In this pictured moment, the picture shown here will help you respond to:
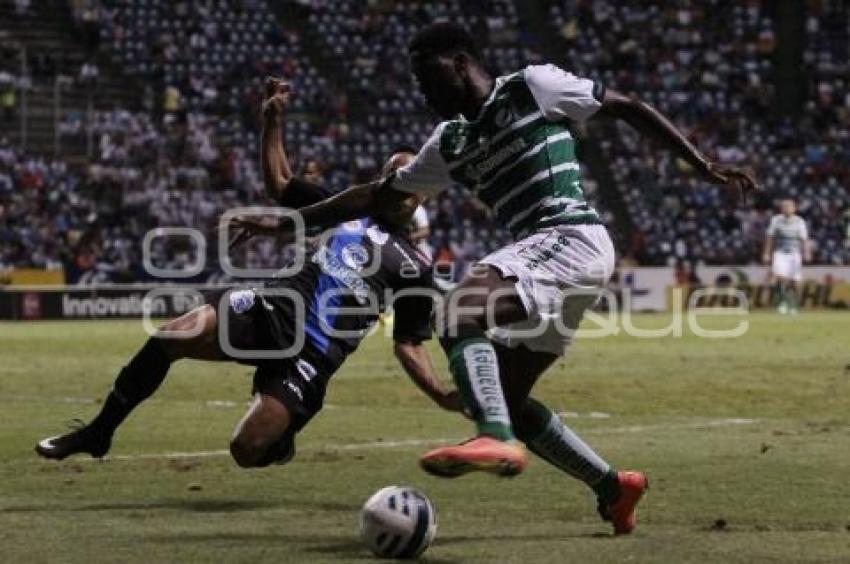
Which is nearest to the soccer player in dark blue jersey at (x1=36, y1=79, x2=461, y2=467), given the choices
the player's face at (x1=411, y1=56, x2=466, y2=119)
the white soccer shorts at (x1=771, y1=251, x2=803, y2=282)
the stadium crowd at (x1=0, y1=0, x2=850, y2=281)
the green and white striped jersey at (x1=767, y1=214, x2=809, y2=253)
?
the player's face at (x1=411, y1=56, x2=466, y2=119)

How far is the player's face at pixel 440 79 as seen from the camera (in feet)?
26.5

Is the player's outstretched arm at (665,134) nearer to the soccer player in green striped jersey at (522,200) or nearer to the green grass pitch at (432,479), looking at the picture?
the soccer player in green striped jersey at (522,200)

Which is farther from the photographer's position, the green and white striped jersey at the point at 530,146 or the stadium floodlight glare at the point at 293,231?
the stadium floodlight glare at the point at 293,231

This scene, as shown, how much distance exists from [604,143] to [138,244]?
14.6 meters

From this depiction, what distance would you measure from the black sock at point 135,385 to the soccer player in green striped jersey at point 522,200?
1.65 m

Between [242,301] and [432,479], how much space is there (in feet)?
6.54

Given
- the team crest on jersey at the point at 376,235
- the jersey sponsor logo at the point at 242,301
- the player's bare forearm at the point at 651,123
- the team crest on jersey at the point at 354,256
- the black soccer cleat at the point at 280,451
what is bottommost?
the black soccer cleat at the point at 280,451

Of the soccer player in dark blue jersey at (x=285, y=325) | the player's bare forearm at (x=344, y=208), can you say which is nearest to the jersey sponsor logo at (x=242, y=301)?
the soccer player in dark blue jersey at (x=285, y=325)

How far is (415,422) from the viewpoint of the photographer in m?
15.4

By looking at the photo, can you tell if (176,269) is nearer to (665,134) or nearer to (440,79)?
(665,134)

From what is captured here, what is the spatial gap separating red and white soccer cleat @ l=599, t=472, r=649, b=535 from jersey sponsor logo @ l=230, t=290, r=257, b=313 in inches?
94.6

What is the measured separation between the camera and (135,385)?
10.1m

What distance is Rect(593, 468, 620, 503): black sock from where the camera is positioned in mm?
8742

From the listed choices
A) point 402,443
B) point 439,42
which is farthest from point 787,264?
point 439,42
